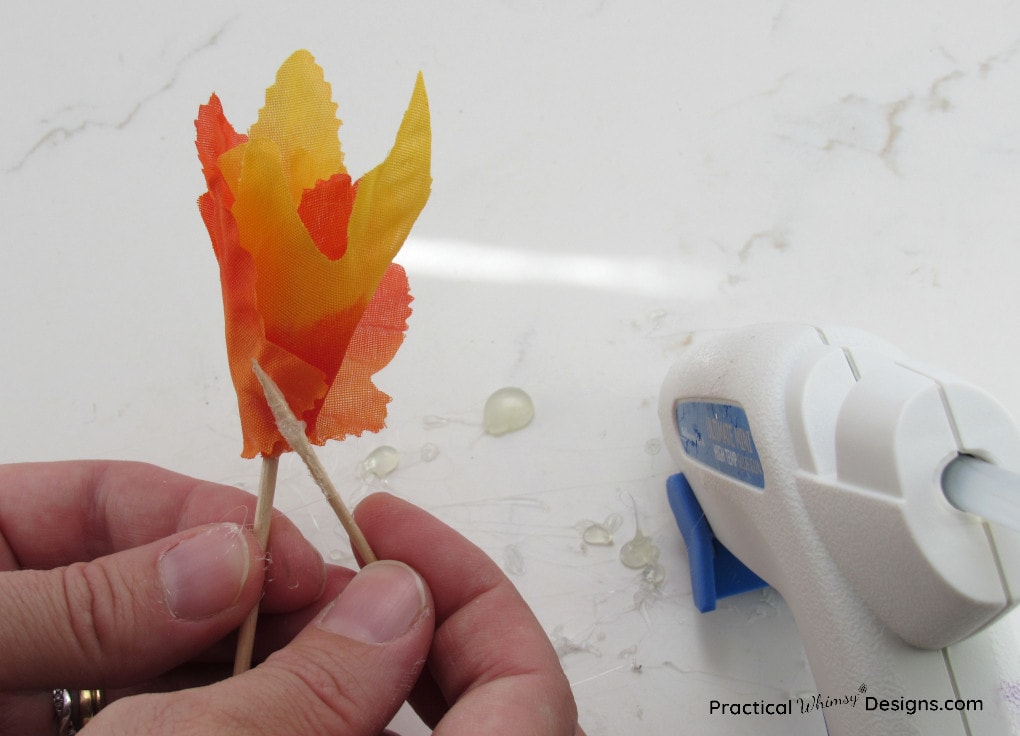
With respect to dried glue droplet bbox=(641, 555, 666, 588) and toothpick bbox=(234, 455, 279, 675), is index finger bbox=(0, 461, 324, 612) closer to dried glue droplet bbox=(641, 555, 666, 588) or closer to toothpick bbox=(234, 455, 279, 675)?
toothpick bbox=(234, 455, 279, 675)

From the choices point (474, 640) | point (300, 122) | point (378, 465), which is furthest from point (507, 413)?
point (300, 122)

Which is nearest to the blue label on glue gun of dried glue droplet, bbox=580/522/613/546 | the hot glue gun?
the hot glue gun

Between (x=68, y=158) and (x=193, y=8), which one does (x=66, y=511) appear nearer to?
(x=68, y=158)

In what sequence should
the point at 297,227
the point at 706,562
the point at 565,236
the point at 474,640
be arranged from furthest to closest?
the point at 565,236 < the point at 706,562 < the point at 474,640 < the point at 297,227

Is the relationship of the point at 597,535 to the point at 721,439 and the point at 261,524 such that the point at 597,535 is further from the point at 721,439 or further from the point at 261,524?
the point at 261,524

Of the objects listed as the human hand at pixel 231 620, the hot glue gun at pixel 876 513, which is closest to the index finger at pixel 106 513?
the human hand at pixel 231 620

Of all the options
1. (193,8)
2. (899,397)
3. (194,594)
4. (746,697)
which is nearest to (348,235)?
(194,594)
